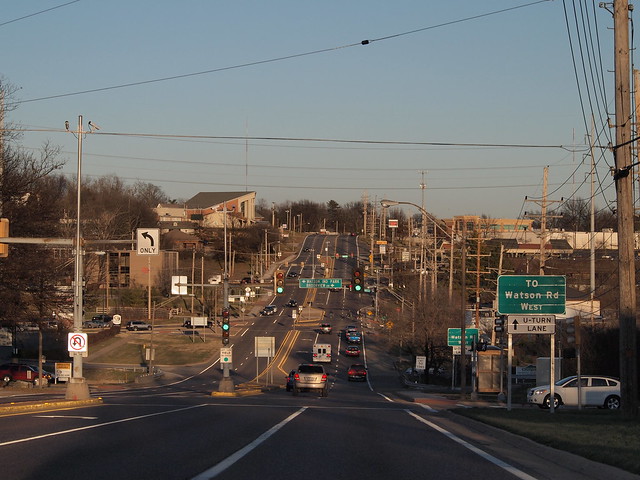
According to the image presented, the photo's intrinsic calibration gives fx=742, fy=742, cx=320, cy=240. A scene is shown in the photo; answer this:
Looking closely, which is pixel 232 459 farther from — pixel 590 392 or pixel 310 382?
pixel 310 382

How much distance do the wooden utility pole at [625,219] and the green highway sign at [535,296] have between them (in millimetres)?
3189

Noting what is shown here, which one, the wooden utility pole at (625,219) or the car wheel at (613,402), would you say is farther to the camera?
the car wheel at (613,402)

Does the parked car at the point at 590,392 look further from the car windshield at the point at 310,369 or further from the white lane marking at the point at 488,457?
the white lane marking at the point at 488,457

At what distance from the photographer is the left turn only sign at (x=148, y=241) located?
30.1m

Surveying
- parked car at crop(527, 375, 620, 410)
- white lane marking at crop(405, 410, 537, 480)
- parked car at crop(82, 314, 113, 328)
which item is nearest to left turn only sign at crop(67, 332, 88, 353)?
white lane marking at crop(405, 410, 537, 480)

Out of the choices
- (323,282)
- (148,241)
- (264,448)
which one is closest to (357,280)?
(148,241)

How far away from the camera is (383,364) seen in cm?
7938

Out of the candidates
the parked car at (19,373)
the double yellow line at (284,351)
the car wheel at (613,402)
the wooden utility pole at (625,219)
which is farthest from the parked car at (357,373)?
the wooden utility pole at (625,219)

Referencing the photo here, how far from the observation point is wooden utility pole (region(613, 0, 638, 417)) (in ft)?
69.9

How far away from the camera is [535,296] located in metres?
25.0

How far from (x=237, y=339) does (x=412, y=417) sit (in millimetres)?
67976

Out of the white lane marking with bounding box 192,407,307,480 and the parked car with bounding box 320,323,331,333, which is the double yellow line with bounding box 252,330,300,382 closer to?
the parked car with bounding box 320,323,331,333

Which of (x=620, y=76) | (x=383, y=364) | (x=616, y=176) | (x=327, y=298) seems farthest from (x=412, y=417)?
(x=327, y=298)

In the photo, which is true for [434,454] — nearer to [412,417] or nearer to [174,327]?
[412,417]
